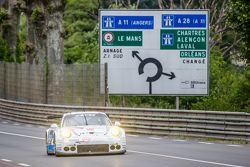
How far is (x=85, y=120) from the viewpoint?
24.2m

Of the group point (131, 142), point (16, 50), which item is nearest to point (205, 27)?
point (131, 142)

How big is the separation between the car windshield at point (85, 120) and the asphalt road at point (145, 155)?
39.9 inches

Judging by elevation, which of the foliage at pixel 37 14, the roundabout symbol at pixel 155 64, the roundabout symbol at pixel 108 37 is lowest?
the roundabout symbol at pixel 155 64

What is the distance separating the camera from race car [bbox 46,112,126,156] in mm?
22906

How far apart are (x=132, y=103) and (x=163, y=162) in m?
23.2

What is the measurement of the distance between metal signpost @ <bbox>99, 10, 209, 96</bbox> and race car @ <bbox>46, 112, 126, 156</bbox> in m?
15.4

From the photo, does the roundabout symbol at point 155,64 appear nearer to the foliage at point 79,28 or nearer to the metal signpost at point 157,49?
the metal signpost at point 157,49

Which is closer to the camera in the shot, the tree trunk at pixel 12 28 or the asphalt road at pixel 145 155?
the asphalt road at pixel 145 155

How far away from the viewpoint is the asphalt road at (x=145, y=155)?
21.0 meters

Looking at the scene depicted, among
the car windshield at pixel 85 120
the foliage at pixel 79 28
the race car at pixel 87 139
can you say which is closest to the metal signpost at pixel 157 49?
the car windshield at pixel 85 120

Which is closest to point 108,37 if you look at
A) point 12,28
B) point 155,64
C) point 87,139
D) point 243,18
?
point 155,64

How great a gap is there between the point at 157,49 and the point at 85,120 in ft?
50.5

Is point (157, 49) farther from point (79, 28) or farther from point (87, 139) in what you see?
point (79, 28)

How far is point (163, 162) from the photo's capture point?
21344 millimetres
